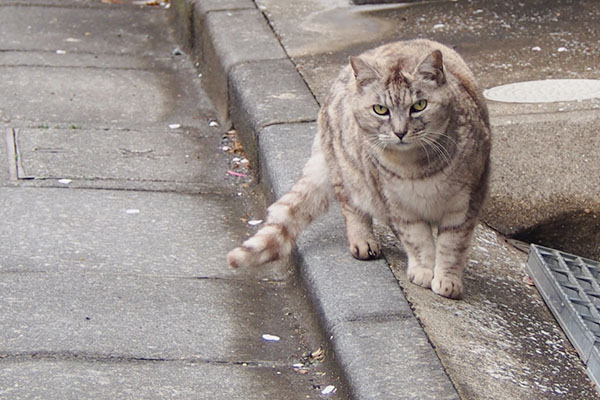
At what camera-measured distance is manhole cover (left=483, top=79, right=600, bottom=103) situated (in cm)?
472

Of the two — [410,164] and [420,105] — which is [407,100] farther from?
[410,164]

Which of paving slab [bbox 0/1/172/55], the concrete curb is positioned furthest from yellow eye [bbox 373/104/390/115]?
paving slab [bbox 0/1/172/55]

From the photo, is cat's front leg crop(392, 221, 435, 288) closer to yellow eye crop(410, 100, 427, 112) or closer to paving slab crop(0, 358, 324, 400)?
yellow eye crop(410, 100, 427, 112)

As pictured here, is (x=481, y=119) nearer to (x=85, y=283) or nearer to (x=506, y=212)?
(x=506, y=212)

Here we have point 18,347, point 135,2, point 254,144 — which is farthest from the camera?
point 135,2

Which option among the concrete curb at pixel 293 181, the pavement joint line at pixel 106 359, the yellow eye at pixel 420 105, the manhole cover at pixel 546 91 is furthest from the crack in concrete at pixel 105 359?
the manhole cover at pixel 546 91

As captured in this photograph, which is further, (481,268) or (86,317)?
(481,268)

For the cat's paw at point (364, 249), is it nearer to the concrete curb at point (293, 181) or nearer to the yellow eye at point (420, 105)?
the concrete curb at point (293, 181)

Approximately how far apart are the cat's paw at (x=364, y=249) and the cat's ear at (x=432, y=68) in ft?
2.25

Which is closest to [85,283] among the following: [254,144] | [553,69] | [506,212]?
[254,144]

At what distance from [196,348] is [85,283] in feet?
2.08

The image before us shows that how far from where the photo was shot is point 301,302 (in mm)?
3572

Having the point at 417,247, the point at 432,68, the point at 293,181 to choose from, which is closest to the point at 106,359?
the point at 417,247

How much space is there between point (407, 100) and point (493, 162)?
1.19 m
